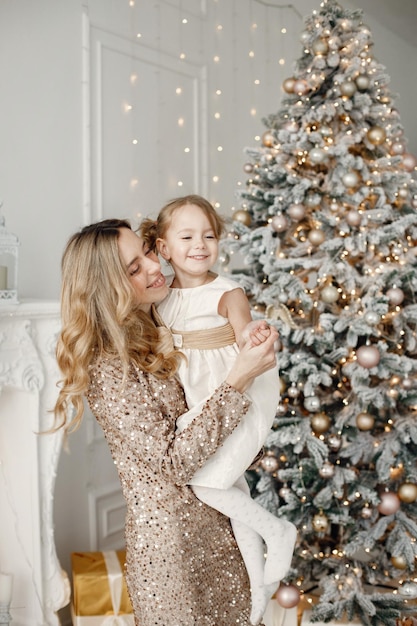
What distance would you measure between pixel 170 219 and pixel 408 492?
1506mm

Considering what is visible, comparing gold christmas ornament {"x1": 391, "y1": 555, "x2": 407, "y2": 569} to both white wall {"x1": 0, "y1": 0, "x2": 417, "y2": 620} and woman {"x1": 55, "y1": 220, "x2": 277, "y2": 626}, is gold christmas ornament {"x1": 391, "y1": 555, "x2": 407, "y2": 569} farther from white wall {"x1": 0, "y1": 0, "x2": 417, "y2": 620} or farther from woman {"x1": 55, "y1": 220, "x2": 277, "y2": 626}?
white wall {"x1": 0, "y1": 0, "x2": 417, "y2": 620}

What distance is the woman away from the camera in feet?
4.88

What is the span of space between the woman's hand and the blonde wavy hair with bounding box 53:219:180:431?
0.16 m

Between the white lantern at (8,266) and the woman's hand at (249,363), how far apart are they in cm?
119

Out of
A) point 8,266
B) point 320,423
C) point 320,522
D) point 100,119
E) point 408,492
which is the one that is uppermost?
point 100,119

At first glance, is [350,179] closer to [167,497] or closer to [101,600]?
[167,497]

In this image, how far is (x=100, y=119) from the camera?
3213 mm

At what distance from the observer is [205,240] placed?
1.83m

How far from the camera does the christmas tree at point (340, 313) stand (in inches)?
104

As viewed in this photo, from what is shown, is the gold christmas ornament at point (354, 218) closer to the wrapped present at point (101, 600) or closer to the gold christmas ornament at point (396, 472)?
the gold christmas ornament at point (396, 472)

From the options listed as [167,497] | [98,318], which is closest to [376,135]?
[98,318]

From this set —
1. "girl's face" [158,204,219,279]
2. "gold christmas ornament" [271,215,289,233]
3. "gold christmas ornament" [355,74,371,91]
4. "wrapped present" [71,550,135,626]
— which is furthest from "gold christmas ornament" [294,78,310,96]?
"wrapped present" [71,550,135,626]

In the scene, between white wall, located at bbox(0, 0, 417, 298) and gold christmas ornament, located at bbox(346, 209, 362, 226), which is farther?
white wall, located at bbox(0, 0, 417, 298)

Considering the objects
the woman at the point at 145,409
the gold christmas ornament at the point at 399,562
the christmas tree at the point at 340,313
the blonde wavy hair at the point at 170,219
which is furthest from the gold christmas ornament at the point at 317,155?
the gold christmas ornament at the point at 399,562
